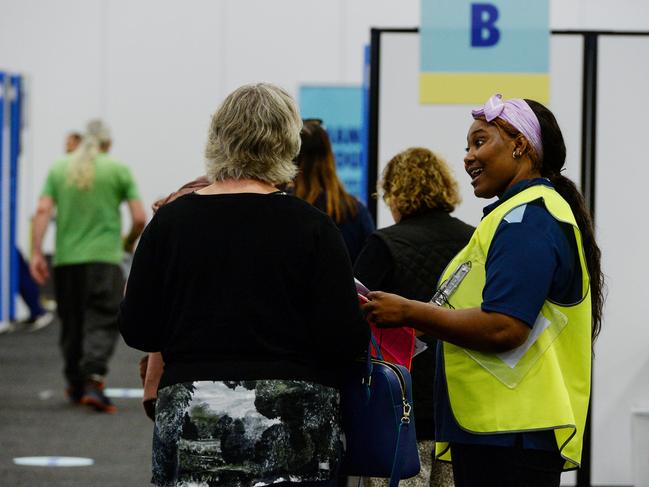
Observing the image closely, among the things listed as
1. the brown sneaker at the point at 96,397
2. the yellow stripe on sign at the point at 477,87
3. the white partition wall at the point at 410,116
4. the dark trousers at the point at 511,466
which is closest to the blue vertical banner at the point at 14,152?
the brown sneaker at the point at 96,397

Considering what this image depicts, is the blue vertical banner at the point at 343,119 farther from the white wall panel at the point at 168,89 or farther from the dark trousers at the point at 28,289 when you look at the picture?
the white wall panel at the point at 168,89

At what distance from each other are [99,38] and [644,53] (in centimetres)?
1162

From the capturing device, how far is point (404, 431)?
2635mm

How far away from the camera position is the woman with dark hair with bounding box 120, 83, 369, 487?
2426 millimetres

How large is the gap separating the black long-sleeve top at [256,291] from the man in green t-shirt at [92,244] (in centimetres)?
505

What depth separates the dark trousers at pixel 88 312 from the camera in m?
7.48

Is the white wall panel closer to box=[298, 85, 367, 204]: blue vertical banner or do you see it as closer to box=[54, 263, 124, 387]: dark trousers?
box=[298, 85, 367, 204]: blue vertical banner

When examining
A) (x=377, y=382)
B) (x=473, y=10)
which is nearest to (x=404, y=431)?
(x=377, y=382)

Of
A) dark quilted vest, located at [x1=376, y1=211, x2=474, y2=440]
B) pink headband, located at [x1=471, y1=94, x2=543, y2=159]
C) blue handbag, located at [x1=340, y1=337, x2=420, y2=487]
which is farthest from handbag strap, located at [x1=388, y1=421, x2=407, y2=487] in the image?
dark quilted vest, located at [x1=376, y1=211, x2=474, y2=440]

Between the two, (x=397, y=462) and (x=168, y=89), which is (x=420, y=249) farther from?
(x=168, y=89)

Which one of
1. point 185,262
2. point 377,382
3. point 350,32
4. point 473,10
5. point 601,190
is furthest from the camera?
point 350,32

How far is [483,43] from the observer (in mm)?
4938

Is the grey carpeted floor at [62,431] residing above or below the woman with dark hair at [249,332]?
below

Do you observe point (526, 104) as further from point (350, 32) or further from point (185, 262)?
point (350, 32)
